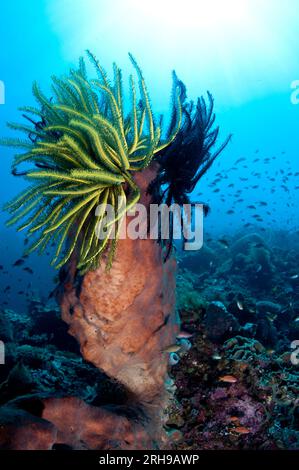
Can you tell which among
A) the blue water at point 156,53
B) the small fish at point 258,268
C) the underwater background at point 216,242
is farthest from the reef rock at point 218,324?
the blue water at point 156,53

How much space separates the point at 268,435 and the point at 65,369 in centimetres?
386

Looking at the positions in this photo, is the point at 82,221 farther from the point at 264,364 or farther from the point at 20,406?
the point at 264,364

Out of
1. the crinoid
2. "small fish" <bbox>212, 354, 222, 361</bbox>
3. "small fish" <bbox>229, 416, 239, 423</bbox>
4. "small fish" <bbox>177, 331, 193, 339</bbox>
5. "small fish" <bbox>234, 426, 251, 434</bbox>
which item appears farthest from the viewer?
"small fish" <bbox>177, 331, 193, 339</bbox>

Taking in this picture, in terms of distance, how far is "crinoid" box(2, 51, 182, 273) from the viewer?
3.80m

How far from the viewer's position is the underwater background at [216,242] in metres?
5.39

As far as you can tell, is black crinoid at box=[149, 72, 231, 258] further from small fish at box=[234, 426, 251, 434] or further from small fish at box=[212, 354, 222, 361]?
small fish at box=[234, 426, 251, 434]

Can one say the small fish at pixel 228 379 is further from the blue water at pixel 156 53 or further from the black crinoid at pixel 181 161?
the blue water at pixel 156 53

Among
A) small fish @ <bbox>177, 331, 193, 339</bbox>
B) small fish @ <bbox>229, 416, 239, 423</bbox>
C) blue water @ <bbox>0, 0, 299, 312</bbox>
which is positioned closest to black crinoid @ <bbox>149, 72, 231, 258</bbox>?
small fish @ <bbox>177, 331, 193, 339</bbox>

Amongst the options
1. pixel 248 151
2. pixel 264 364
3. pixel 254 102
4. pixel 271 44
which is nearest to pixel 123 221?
pixel 264 364

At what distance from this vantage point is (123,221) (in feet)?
14.1

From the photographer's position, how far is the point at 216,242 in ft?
92.4

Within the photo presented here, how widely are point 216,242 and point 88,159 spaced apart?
82.9ft

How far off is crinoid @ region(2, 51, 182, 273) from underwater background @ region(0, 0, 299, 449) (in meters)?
0.81

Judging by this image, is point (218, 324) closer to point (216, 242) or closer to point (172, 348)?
point (172, 348)
